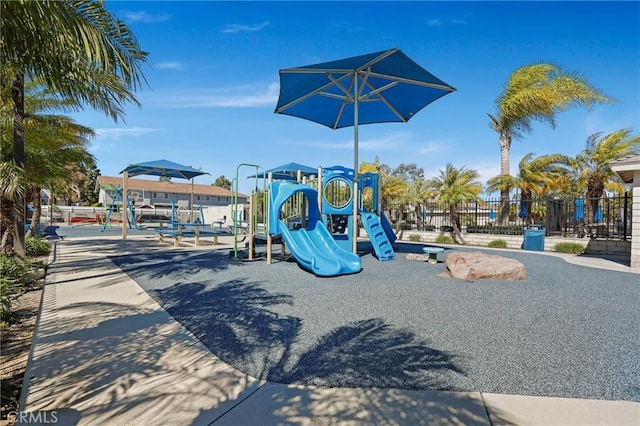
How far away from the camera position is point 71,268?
8.15 m

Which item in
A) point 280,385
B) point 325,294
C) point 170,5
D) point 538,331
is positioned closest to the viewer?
point 280,385

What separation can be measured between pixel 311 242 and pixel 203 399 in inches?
246

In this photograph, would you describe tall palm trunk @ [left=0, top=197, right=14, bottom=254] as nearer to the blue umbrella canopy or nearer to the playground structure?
the playground structure

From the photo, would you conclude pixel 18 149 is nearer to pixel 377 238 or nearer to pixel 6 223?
pixel 6 223

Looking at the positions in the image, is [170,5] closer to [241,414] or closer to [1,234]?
[1,234]

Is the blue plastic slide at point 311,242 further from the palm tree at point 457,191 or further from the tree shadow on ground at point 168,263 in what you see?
the palm tree at point 457,191

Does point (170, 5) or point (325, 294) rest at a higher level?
point (170, 5)

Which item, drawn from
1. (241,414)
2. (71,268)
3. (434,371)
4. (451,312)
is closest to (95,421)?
(241,414)

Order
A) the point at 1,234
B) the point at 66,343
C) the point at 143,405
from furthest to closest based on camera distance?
1. the point at 1,234
2. the point at 66,343
3. the point at 143,405

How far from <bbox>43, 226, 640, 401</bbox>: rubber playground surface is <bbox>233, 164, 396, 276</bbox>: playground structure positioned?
24.0 inches

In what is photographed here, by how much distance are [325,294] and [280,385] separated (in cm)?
308

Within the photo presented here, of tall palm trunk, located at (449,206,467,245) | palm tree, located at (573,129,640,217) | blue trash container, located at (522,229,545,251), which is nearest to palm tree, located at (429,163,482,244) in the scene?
tall palm trunk, located at (449,206,467,245)

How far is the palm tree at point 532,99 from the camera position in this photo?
1688 centimetres

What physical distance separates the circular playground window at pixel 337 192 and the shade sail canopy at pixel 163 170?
345 inches
